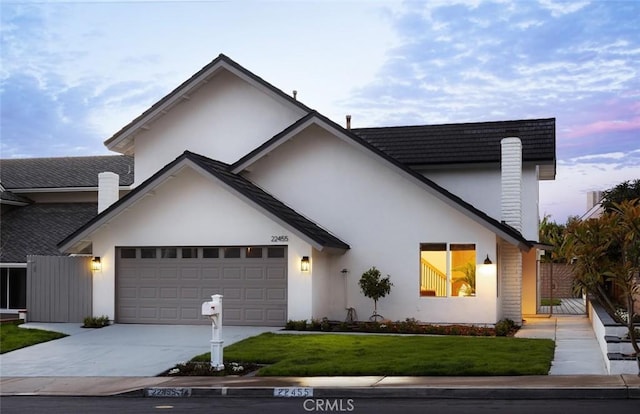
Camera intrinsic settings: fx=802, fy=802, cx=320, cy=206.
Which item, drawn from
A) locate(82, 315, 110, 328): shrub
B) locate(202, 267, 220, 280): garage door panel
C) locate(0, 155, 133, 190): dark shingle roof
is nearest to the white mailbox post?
locate(202, 267, 220, 280): garage door panel

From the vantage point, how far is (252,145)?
1056 inches

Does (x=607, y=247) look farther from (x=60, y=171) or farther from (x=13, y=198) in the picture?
(x=60, y=171)

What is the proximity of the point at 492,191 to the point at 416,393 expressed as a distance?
14940mm

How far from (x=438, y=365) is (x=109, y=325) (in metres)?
12.3

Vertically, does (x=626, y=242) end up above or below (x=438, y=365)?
above

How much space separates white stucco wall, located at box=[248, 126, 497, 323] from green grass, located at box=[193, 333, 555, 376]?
3.51 meters

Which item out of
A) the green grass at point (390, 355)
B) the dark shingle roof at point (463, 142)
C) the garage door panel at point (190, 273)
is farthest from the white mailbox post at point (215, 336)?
the dark shingle roof at point (463, 142)

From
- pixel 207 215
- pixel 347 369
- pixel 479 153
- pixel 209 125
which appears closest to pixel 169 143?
pixel 209 125

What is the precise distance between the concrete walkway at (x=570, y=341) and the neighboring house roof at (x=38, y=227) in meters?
17.5

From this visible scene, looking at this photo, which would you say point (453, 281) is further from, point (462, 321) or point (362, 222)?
point (362, 222)

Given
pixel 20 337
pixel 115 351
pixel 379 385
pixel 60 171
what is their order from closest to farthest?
pixel 379 385 → pixel 115 351 → pixel 20 337 → pixel 60 171

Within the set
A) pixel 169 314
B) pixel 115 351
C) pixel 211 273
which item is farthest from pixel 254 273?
pixel 115 351

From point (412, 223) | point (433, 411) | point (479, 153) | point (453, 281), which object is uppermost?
point (479, 153)

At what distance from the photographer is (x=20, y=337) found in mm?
21203
